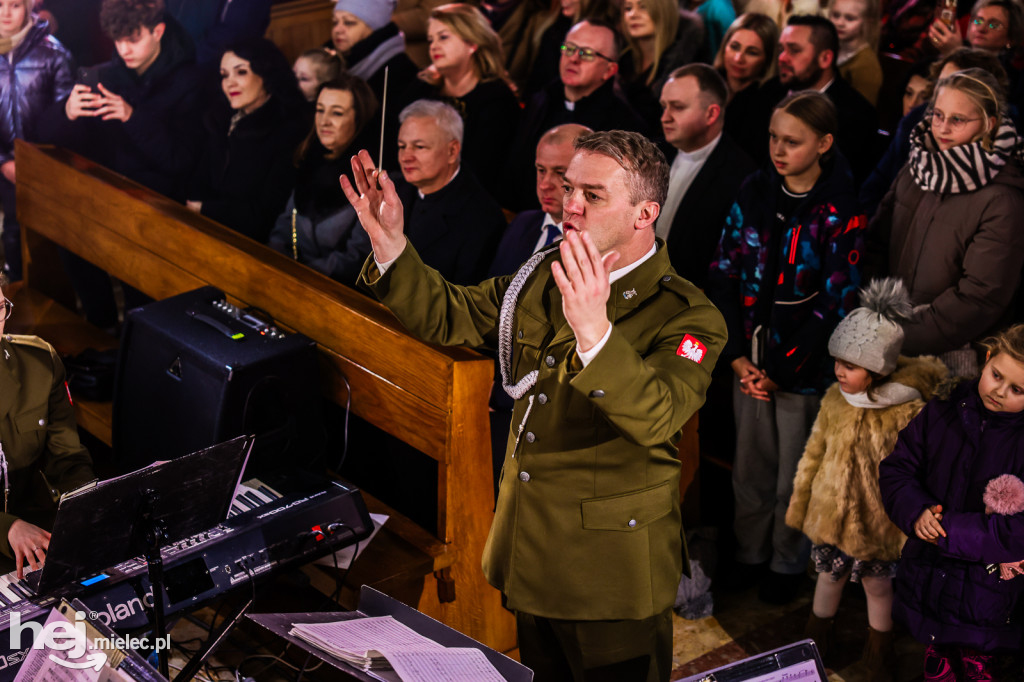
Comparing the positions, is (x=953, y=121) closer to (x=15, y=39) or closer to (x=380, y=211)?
(x=380, y=211)

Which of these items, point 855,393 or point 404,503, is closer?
point 855,393

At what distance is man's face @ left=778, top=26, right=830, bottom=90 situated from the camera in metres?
4.37

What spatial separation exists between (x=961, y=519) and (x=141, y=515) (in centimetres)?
192

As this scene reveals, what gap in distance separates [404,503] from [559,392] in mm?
1486

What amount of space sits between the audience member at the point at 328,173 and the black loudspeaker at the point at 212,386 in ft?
3.76

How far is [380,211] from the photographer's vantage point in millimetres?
2281

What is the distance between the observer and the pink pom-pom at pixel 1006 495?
2.71 metres

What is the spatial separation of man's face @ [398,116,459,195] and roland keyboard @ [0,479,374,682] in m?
1.32

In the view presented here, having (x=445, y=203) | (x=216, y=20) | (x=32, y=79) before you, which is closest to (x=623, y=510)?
(x=445, y=203)

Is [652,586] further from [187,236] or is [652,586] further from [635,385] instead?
[187,236]

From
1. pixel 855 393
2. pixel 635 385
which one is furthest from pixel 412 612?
pixel 855 393

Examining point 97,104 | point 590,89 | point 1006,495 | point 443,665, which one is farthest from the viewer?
point 97,104

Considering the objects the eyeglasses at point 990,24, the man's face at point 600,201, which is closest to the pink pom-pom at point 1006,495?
the man's face at point 600,201

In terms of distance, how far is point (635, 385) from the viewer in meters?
1.87
